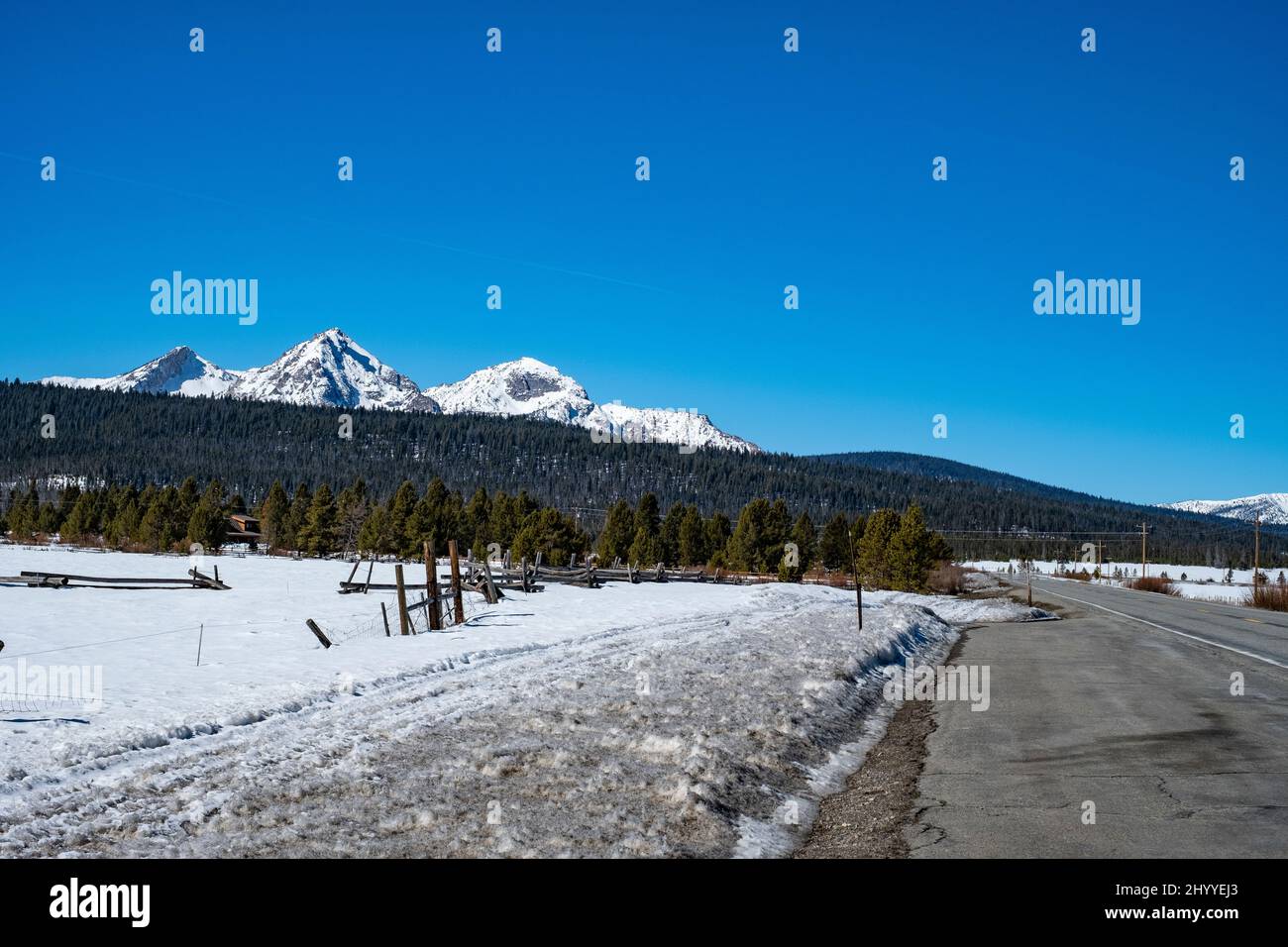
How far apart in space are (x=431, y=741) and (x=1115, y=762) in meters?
7.59

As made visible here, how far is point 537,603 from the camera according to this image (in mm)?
32656

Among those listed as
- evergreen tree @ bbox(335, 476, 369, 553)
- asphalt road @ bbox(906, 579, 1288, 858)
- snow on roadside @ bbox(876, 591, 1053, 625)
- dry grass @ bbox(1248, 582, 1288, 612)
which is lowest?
snow on roadside @ bbox(876, 591, 1053, 625)

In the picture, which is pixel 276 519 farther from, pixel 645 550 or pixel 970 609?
pixel 970 609

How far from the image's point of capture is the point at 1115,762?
990cm

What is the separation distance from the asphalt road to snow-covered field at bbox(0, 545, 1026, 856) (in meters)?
1.44

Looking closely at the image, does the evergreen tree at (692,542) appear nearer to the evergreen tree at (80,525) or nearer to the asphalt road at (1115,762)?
the asphalt road at (1115,762)

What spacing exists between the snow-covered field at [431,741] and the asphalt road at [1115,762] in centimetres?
144

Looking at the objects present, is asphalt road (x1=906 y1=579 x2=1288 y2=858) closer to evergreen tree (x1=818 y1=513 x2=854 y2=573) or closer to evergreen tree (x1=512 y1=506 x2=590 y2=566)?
evergreen tree (x1=512 y1=506 x2=590 y2=566)

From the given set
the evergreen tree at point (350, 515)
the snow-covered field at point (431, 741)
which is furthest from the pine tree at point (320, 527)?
the snow-covered field at point (431, 741)

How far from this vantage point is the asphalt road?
282 inches

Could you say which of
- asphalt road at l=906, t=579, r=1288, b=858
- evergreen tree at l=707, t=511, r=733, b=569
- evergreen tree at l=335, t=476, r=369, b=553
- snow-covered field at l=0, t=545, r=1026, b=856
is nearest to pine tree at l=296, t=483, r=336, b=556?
evergreen tree at l=335, t=476, r=369, b=553
